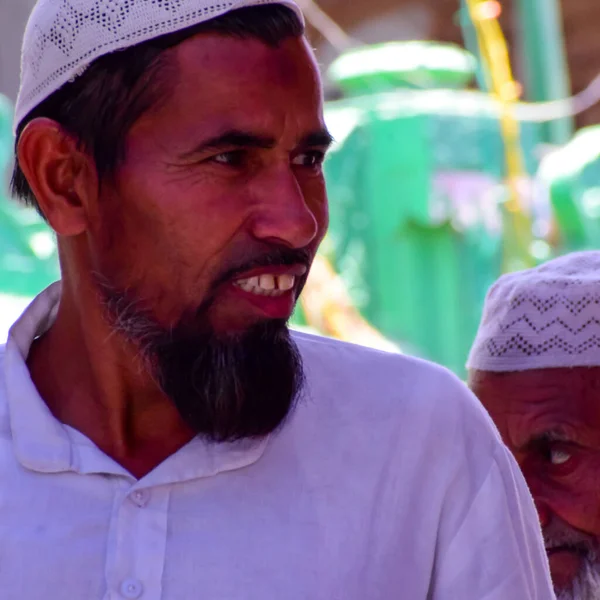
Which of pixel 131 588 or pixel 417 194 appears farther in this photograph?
pixel 417 194

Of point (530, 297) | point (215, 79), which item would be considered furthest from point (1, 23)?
point (215, 79)

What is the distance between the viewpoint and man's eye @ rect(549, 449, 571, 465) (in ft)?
8.68

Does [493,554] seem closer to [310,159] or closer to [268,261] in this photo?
[268,261]

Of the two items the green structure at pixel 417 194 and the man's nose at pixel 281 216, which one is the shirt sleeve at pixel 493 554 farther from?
the green structure at pixel 417 194

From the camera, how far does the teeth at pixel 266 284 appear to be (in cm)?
180

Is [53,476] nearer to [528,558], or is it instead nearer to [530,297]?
[528,558]

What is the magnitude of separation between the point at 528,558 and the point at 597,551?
2.92 feet

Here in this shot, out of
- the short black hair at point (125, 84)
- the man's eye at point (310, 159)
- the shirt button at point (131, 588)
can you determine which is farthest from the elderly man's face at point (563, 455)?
the shirt button at point (131, 588)

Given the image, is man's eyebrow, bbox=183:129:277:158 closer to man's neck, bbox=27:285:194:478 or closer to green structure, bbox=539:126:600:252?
man's neck, bbox=27:285:194:478

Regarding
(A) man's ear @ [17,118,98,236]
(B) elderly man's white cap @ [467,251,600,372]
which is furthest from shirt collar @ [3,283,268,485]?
(B) elderly man's white cap @ [467,251,600,372]

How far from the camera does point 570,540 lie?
8.54 ft

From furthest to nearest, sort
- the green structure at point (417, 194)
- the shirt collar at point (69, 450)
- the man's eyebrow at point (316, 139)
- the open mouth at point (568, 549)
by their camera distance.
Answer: the green structure at point (417, 194), the open mouth at point (568, 549), the man's eyebrow at point (316, 139), the shirt collar at point (69, 450)

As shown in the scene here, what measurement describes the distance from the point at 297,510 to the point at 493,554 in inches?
11.7

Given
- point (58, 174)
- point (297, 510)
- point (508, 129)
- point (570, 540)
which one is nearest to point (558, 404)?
point (570, 540)
